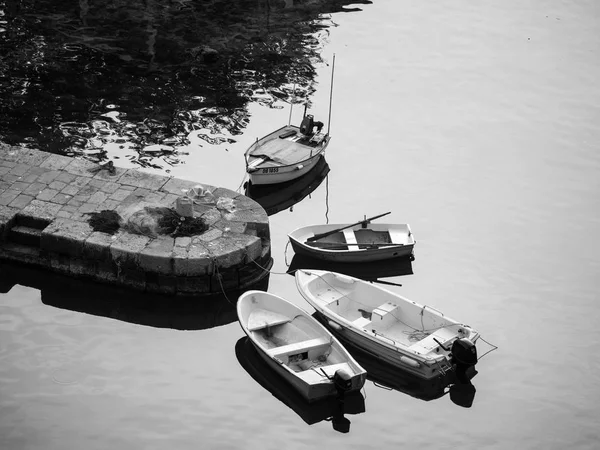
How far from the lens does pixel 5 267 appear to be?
667 inches

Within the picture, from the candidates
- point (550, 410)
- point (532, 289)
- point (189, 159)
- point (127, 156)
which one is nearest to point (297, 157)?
point (189, 159)

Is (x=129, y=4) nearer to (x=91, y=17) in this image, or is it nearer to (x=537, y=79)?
(x=91, y=17)

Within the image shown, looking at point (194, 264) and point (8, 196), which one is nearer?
point (194, 264)

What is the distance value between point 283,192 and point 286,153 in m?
1.06

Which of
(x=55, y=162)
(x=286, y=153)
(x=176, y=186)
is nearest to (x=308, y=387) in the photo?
(x=176, y=186)

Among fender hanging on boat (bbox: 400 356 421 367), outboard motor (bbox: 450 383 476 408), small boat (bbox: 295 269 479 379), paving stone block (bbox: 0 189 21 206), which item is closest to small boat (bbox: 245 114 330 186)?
small boat (bbox: 295 269 479 379)

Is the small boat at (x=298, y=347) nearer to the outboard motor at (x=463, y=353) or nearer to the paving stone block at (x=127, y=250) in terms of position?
the outboard motor at (x=463, y=353)

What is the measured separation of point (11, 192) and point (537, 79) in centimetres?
1903

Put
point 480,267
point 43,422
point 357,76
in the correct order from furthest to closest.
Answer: point 357,76 < point 480,267 < point 43,422

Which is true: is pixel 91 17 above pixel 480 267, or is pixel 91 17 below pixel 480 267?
above

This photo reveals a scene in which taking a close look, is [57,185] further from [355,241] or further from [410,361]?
[410,361]

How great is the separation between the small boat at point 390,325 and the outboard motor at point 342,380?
58.2 inches

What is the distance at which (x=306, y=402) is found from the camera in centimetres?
1408

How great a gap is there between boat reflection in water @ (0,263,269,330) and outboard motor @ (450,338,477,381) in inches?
180
